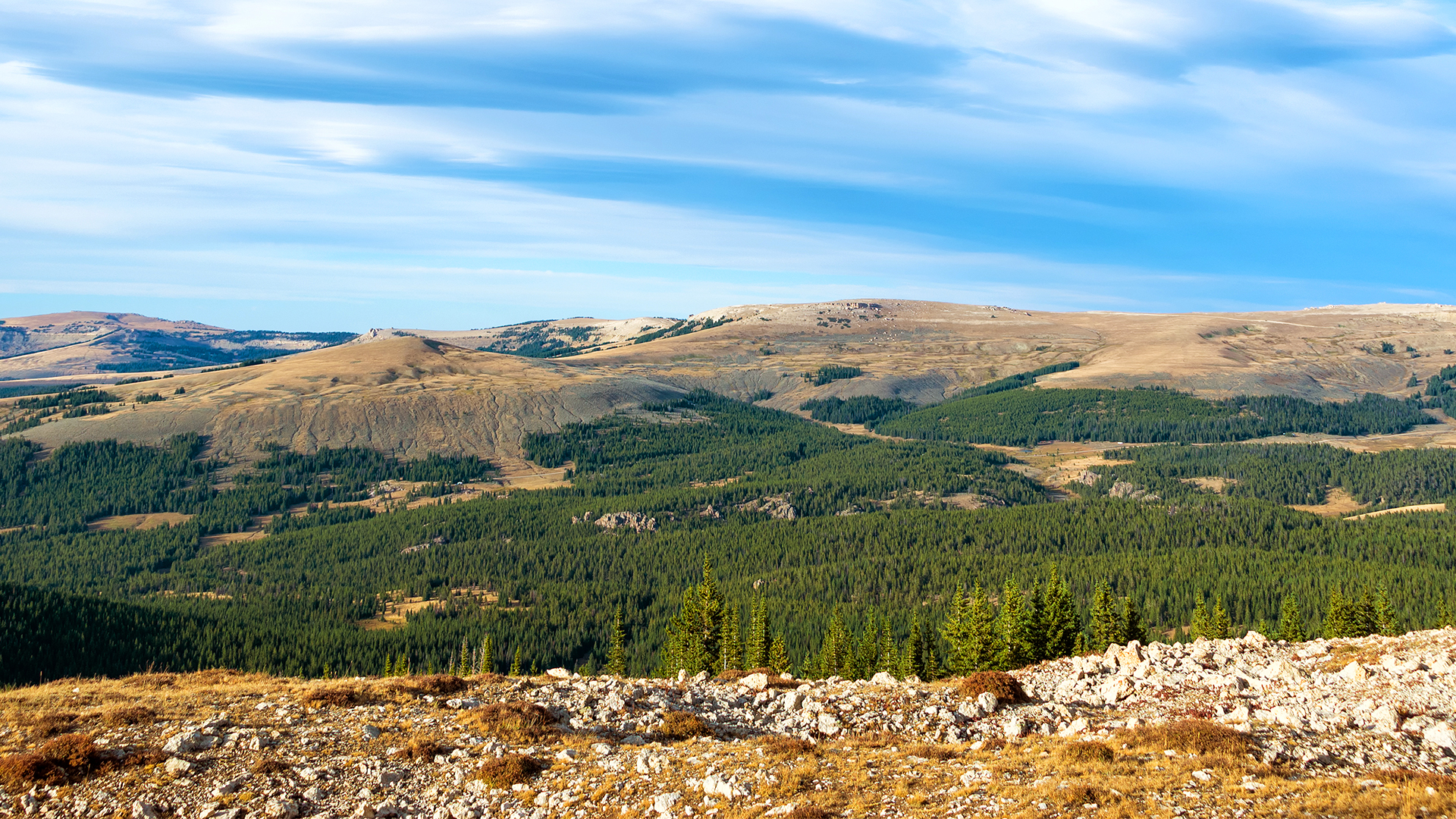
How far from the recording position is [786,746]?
99.9 ft

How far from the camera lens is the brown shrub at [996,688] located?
1457 inches

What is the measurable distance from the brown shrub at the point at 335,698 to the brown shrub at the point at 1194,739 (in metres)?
31.8

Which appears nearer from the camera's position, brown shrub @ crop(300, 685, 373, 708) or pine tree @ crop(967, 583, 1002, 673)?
brown shrub @ crop(300, 685, 373, 708)

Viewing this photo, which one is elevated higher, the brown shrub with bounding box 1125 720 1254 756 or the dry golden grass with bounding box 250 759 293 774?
the brown shrub with bounding box 1125 720 1254 756

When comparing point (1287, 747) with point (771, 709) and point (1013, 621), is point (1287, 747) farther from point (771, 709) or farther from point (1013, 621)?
point (1013, 621)

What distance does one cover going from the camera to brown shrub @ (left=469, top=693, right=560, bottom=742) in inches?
1253

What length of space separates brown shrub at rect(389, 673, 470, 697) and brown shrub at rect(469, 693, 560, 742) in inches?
179

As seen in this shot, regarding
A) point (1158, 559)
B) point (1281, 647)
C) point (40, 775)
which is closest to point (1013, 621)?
point (1281, 647)

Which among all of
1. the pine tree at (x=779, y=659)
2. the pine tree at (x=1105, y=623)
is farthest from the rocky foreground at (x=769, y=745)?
the pine tree at (x=1105, y=623)

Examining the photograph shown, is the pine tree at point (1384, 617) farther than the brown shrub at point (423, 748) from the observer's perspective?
Yes

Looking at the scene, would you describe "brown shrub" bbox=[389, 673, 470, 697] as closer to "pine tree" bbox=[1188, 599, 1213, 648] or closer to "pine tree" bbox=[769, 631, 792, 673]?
"pine tree" bbox=[769, 631, 792, 673]

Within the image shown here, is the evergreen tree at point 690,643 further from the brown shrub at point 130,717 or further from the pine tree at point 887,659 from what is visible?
the brown shrub at point 130,717

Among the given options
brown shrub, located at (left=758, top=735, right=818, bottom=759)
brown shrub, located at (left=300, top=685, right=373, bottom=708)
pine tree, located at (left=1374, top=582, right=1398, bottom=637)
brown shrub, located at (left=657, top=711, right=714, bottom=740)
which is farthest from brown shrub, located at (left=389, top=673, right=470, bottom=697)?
pine tree, located at (left=1374, top=582, right=1398, bottom=637)

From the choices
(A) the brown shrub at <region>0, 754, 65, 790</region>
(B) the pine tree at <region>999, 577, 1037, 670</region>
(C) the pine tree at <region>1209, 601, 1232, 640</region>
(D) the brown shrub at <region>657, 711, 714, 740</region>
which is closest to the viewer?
(A) the brown shrub at <region>0, 754, 65, 790</region>
